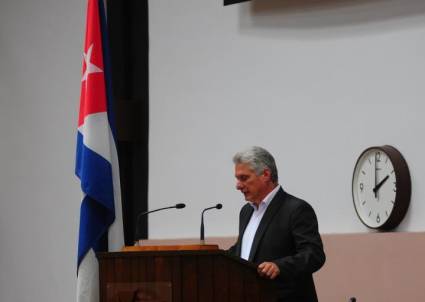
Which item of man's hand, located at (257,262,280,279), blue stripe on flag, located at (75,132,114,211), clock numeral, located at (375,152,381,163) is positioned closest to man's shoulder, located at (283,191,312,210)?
man's hand, located at (257,262,280,279)

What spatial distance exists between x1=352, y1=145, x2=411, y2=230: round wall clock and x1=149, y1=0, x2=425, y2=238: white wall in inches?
2.7

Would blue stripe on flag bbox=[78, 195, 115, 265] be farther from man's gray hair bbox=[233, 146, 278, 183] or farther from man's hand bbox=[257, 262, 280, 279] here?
man's hand bbox=[257, 262, 280, 279]

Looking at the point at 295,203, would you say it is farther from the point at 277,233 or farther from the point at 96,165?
the point at 96,165

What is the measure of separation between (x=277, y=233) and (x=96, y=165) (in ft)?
5.29

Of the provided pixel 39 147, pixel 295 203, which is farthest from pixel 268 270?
pixel 39 147

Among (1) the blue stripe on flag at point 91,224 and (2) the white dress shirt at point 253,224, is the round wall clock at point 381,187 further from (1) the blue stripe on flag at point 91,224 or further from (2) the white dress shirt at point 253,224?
(1) the blue stripe on flag at point 91,224

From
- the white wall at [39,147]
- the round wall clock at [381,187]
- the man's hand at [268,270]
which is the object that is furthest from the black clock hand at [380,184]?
the white wall at [39,147]

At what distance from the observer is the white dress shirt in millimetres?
3918

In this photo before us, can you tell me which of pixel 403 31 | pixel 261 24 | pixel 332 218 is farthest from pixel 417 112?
pixel 261 24

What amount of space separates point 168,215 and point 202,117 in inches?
29.5

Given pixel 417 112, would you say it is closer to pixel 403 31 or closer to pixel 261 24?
pixel 403 31

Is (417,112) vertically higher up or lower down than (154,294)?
higher up

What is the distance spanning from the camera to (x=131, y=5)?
6781 millimetres

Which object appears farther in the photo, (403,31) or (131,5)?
(131,5)
